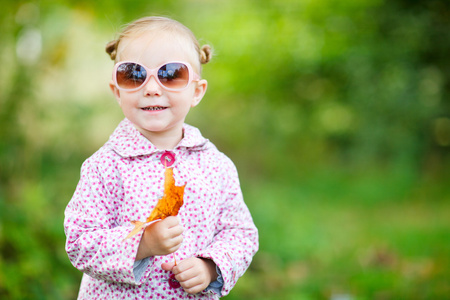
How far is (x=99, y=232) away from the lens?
5.71 feet

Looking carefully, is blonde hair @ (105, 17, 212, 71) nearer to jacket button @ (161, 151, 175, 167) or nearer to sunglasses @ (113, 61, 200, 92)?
sunglasses @ (113, 61, 200, 92)

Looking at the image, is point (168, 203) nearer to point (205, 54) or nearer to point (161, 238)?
point (161, 238)

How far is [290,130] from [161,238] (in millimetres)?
7481

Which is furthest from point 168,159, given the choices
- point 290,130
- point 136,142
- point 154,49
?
point 290,130

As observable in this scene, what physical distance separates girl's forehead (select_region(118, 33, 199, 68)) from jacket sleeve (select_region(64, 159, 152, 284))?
1.19ft

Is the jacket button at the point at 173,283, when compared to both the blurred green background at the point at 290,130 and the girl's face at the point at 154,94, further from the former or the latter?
the blurred green background at the point at 290,130

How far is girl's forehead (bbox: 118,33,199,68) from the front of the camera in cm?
183

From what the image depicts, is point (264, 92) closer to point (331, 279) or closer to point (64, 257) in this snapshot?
point (331, 279)

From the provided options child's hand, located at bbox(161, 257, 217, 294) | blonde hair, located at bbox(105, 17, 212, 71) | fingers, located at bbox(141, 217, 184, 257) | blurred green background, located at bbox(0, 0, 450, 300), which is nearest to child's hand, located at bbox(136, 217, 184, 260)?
fingers, located at bbox(141, 217, 184, 257)

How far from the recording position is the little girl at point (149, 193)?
5.72 ft

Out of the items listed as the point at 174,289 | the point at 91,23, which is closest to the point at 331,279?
the point at 174,289

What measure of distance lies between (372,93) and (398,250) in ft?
10.9

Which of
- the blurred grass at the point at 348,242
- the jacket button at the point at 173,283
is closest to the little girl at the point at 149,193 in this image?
the jacket button at the point at 173,283

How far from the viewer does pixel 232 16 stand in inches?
356
